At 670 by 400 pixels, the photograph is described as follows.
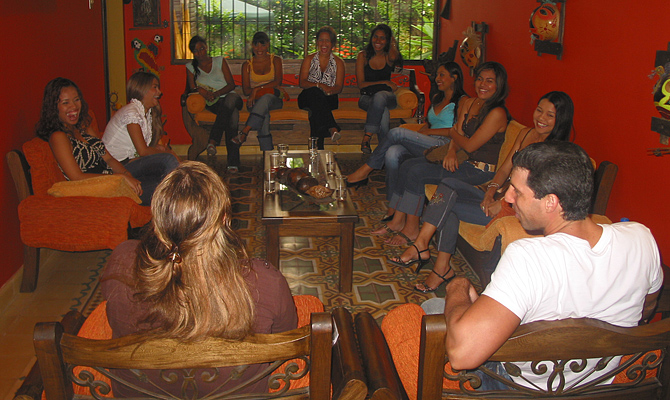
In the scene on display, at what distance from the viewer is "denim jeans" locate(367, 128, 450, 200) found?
4359mm

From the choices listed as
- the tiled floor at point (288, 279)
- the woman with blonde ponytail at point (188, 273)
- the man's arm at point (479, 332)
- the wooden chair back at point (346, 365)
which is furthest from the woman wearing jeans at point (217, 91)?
the man's arm at point (479, 332)

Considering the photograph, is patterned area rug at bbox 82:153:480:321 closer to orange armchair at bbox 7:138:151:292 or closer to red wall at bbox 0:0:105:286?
orange armchair at bbox 7:138:151:292

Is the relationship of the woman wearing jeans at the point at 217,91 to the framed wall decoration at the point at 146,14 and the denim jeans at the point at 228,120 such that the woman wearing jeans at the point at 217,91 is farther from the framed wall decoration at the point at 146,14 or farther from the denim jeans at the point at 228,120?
the framed wall decoration at the point at 146,14

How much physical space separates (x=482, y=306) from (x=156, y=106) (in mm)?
3473

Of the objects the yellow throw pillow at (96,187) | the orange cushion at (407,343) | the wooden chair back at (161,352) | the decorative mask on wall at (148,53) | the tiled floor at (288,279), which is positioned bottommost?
the tiled floor at (288,279)

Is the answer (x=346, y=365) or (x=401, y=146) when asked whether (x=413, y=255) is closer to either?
(x=401, y=146)

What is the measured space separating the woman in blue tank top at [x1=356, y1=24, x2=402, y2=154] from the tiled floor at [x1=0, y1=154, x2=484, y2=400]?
4.29ft

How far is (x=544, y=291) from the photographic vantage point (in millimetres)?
1466

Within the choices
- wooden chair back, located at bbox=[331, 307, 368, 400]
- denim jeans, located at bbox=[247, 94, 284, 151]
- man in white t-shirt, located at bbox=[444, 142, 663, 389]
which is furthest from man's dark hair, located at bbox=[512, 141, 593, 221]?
denim jeans, located at bbox=[247, 94, 284, 151]

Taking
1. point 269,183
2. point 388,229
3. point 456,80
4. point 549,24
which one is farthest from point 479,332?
point 456,80

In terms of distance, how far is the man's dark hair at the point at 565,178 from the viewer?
5.17 feet

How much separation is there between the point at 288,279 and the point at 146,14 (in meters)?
4.14

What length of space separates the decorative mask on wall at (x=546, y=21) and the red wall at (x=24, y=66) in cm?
332

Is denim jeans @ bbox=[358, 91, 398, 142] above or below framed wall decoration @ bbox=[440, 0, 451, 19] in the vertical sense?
below
